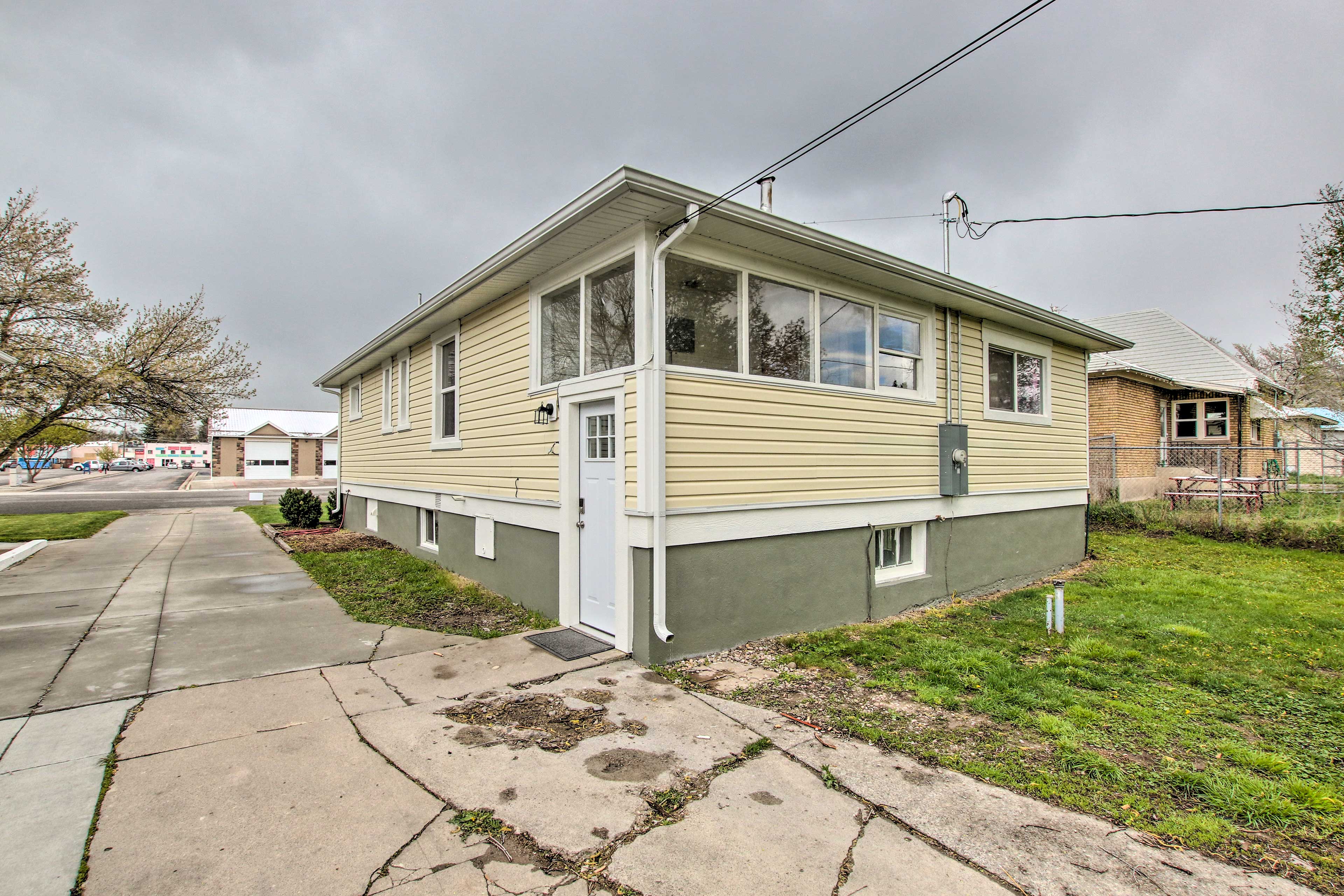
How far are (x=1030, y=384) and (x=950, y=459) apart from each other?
9.21ft

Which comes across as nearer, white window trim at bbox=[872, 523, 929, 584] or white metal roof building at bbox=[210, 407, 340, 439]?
white window trim at bbox=[872, 523, 929, 584]

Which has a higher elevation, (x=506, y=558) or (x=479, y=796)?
(x=506, y=558)

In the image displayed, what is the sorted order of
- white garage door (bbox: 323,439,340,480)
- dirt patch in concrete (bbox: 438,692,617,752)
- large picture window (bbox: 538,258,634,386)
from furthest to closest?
white garage door (bbox: 323,439,340,480), large picture window (bbox: 538,258,634,386), dirt patch in concrete (bbox: 438,692,617,752)

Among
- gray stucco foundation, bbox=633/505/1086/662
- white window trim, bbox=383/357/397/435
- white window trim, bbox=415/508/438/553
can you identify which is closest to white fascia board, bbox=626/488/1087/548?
gray stucco foundation, bbox=633/505/1086/662

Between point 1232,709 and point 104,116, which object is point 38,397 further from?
point 1232,709

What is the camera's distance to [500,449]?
22.9 feet

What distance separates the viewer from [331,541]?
38.0ft

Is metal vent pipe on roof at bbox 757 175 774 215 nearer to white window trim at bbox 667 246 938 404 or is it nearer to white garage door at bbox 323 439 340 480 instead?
white window trim at bbox 667 246 938 404

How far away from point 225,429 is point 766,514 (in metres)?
47.4

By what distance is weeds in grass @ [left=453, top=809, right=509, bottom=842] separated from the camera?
2.54 meters

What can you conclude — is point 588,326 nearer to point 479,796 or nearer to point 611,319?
point 611,319

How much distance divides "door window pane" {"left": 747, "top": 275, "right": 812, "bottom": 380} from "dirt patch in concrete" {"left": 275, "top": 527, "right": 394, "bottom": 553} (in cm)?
822

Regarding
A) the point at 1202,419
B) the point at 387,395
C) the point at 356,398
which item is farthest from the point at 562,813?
the point at 1202,419

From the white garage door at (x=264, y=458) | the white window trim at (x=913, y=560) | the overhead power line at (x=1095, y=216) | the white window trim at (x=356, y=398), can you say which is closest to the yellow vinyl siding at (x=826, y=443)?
the white window trim at (x=913, y=560)
